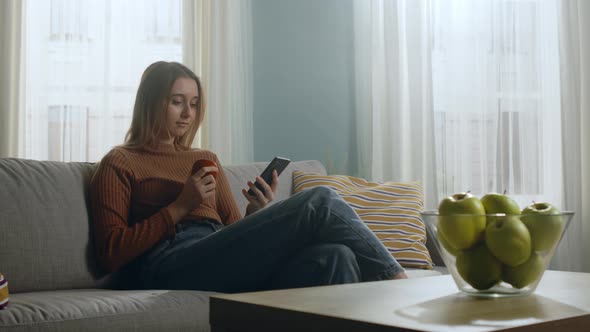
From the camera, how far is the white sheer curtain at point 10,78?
299 cm

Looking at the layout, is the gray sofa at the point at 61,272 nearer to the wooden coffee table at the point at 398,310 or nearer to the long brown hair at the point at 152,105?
the long brown hair at the point at 152,105

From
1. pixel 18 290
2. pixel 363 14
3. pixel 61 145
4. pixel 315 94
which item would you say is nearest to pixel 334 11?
A: pixel 363 14

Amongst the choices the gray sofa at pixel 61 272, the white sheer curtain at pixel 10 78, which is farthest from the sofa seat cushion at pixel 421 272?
the white sheer curtain at pixel 10 78

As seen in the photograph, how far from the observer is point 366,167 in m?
3.80

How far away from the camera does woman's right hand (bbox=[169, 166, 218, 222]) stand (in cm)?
204

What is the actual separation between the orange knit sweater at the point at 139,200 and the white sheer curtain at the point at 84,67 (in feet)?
3.08

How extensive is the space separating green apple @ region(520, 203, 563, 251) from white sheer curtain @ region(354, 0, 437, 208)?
7.96ft

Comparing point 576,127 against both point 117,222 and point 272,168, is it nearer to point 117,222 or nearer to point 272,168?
point 272,168

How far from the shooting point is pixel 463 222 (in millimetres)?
1154

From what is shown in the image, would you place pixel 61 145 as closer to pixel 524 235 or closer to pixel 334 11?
pixel 334 11

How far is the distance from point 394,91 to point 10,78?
1.84m

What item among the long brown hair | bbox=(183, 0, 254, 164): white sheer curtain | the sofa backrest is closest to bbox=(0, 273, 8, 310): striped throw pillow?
the sofa backrest

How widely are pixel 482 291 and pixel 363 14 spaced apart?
110 inches

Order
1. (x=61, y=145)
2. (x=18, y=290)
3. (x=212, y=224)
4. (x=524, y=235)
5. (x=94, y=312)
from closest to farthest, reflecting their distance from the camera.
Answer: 1. (x=524, y=235)
2. (x=94, y=312)
3. (x=18, y=290)
4. (x=212, y=224)
5. (x=61, y=145)
